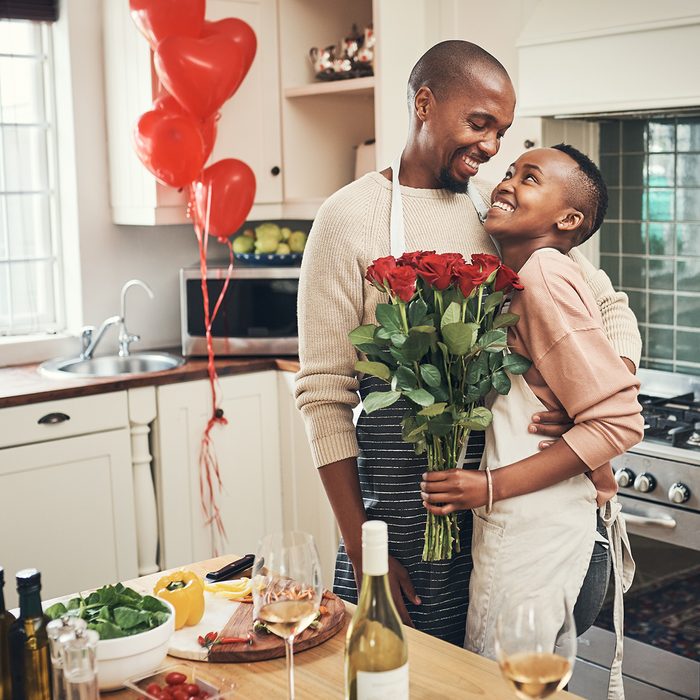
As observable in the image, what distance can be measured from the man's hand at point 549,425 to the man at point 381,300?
0.16 metres

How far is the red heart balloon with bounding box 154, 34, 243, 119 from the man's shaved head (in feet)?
4.69

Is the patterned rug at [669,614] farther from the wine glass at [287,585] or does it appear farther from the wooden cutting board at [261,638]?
the wine glass at [287,585]

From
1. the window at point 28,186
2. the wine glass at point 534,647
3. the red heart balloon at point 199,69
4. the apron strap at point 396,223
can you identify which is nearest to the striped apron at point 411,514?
the apron strap at point 396,223

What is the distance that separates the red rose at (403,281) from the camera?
153 centimetres

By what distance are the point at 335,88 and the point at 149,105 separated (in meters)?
0.63

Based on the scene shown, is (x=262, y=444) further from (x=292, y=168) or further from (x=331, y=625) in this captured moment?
(x=331, y=625)

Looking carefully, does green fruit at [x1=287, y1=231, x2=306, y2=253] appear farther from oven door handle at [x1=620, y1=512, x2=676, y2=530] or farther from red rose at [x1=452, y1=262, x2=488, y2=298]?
red rose at [x1=452, y1=262, x2=488, y2=298]

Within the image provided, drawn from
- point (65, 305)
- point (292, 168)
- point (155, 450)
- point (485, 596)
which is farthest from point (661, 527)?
point (65, 305)

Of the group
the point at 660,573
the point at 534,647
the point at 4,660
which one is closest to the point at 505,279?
the point at 534,647

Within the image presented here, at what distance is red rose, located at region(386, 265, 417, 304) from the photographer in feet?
5.03

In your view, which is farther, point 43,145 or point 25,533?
point 43,145

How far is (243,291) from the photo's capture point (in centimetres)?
357

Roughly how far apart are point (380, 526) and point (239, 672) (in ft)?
1.34

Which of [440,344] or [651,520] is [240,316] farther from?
[440,344]
